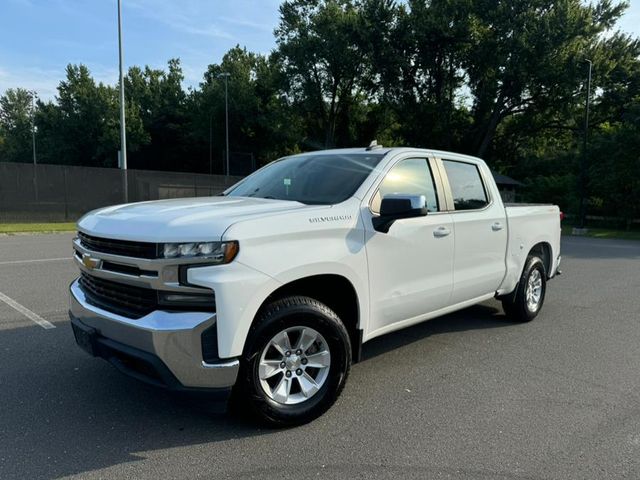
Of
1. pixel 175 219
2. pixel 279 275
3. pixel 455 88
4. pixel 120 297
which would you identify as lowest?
pixel 120 297

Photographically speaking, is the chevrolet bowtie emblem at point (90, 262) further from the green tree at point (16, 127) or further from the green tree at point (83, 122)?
the green tree at point (16, 127)

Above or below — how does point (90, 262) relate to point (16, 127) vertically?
below

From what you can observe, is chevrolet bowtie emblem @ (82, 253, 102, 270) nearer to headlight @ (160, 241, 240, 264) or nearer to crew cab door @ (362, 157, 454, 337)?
headlight @ (160, 241, 240, 264)

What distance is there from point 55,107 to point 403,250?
226ft

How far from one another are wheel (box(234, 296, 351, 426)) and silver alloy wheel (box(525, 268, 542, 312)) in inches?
136

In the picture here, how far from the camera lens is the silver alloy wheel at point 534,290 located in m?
6.12

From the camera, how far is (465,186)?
5148 mm

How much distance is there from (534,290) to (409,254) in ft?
9.89

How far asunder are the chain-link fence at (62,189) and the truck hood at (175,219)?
19.8 metres

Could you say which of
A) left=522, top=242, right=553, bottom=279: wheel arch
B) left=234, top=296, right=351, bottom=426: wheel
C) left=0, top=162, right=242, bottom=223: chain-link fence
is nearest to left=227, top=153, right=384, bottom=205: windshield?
left=234, top=296, right=351, bottom=426: wheel

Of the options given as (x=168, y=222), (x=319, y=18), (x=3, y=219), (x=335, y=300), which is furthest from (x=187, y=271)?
(x=319, y=18)

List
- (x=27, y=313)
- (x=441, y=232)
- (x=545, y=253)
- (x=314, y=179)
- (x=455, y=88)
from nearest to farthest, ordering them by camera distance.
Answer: (x=314, y=179) < (x=441, y=232) < (x=27, y=313) < (x=545, y=253) < (x=455, y=88)

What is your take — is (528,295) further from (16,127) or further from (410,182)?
(16,127)

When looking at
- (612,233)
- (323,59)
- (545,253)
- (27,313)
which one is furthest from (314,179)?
(323,59)
